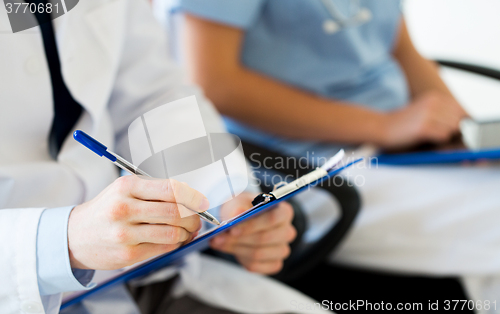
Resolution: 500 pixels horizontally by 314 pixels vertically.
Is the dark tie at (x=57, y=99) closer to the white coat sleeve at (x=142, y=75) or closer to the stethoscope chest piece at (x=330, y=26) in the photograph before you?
the white coat sleeve at (x=142, y=75)

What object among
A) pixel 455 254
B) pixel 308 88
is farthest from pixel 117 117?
pixel 455 254

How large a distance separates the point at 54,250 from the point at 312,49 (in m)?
0.63

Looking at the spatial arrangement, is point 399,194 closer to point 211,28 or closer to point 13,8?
point 211,28

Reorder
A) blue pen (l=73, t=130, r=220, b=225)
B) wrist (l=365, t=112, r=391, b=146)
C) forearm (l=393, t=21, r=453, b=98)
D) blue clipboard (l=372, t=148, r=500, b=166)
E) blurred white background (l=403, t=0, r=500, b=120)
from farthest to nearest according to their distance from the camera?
blurred white background (l=403, t=0, r=500, b=120), forearm (l=393, t=21, r=453, b=98), wrist (l=365, t=112, r=391, b=146), blue clipboard (l=372, t=148, r=500, b=166), blue pen (l=73, t=130, r=220, b=225)

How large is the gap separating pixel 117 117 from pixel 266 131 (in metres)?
0.34

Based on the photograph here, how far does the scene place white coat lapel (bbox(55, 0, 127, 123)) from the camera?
15.7 inches

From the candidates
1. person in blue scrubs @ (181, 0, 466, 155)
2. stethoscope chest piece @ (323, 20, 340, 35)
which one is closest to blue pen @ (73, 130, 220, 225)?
person in blue scrubs @ (181, 0, 466, 155)

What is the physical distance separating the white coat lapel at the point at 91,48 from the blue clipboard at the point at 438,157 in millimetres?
477

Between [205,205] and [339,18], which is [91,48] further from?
[339,18]

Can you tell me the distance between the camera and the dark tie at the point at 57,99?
0.40 m

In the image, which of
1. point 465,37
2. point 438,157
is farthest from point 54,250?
point 465,37

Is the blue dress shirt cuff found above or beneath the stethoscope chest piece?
beneath

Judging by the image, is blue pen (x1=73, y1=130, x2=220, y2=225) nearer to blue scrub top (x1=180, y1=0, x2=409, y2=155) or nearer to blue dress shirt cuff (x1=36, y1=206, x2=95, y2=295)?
blue dress shirt cuff (x1=36, y1=206, x2=95, y2=295)

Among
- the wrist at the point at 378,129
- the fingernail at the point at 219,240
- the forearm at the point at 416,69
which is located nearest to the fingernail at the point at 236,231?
the fingernail at the point at 219,240
